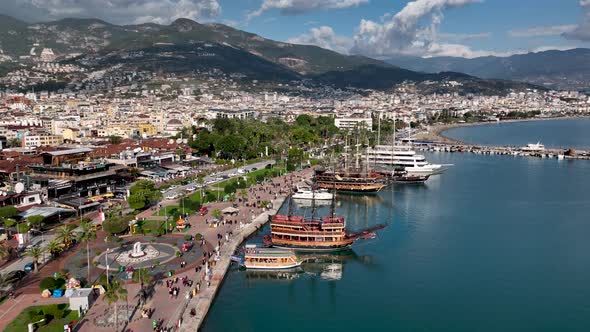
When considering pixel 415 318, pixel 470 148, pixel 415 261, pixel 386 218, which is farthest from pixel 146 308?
pixel 470 148

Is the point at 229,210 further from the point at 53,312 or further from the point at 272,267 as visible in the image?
the point at 53,312

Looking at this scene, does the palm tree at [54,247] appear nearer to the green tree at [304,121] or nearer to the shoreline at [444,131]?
the green tree at [304,121]

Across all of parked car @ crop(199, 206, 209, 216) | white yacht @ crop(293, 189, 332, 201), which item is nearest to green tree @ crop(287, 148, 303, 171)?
white yacht @ crop(293, 189, 332, 201)

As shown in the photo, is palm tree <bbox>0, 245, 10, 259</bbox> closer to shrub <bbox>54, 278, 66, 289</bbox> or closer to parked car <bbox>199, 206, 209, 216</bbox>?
shrub <bbox>54, 278, 66, 289</bbox>

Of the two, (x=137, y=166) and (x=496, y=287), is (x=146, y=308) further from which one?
(x=137, y=166)

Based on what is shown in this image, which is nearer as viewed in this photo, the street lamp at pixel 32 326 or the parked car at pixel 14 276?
the street lamp at pixel 32 326

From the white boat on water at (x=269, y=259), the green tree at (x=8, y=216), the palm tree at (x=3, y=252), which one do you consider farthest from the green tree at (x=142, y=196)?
the white boat on water at (x=269, y=259)
